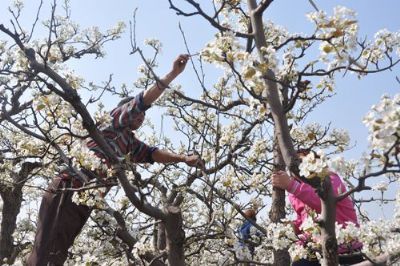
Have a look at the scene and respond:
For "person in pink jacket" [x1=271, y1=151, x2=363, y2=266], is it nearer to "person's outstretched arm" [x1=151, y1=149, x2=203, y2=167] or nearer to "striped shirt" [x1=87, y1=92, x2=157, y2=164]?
"person's outstretched arm" [x1=151, y1=149, x2=203, y2=167]

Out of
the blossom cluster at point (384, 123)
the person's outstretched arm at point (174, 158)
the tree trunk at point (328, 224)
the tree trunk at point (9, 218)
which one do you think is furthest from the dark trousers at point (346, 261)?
the tree trunk at point (9, 218)

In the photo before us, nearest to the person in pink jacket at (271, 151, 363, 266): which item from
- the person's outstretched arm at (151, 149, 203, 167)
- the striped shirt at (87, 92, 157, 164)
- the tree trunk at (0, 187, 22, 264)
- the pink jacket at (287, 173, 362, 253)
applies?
the pink jacket at (287, 173, 362, 253)

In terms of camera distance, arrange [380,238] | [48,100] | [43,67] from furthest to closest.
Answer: [48,100]
[43,67]
[380,238]

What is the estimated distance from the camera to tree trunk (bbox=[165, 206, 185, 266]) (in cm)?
291

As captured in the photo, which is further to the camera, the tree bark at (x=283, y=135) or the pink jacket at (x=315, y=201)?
the pink jacket at (x=315, y=201)

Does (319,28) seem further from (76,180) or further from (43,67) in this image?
(76,180)

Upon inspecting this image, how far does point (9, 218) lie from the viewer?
350 inches

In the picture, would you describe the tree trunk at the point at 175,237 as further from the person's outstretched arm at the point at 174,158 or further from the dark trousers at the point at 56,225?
the dark trousers at the point at 56,225

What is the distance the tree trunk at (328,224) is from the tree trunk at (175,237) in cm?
114

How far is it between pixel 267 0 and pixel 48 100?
167 centimetres

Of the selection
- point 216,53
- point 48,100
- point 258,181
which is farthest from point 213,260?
point 216,53

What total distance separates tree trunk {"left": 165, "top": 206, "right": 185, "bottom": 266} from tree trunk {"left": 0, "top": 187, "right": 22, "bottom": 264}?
6668 mm

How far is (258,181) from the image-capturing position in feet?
15.4

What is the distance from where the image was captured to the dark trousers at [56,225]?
137 inches
